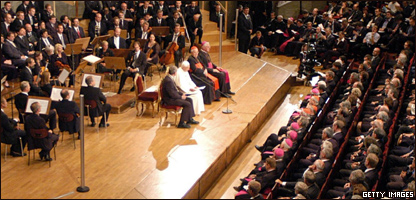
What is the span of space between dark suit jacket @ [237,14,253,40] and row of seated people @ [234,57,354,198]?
3363 millimetres

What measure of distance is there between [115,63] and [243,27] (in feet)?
12.3

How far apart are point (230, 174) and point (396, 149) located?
225 cm

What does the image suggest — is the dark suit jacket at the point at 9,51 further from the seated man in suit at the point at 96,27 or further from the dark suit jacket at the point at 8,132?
the dark suit jacket at the point at 8,132

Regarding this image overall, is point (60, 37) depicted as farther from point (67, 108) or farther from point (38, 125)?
point (38, 125)

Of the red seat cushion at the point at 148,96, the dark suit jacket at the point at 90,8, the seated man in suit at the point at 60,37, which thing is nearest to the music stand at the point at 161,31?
the seated man in suit at the point at 60,37

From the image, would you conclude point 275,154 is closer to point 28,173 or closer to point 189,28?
point 28,173

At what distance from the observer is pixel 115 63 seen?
33.3ft

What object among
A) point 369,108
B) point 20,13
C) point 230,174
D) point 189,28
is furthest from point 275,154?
point 20,13

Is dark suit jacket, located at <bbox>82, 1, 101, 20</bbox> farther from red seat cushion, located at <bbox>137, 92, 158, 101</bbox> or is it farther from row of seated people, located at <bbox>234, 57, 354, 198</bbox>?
row of seated people, located at <bbox>234, 57, 354, 198</bbox>

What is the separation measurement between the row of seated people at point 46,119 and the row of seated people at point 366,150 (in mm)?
3525

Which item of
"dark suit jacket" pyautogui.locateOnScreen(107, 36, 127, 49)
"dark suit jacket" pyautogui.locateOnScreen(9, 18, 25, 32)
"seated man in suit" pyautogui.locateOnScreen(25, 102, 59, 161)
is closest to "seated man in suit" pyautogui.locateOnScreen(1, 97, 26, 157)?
"seated man in suit" pyautogui.locateOnScreen(25, 102, 59, 161)

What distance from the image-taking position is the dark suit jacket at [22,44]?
10834 millimetres

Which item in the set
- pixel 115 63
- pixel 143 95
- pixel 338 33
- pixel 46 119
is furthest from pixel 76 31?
pixel 338 33

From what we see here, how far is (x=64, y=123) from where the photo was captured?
26.7 ft
